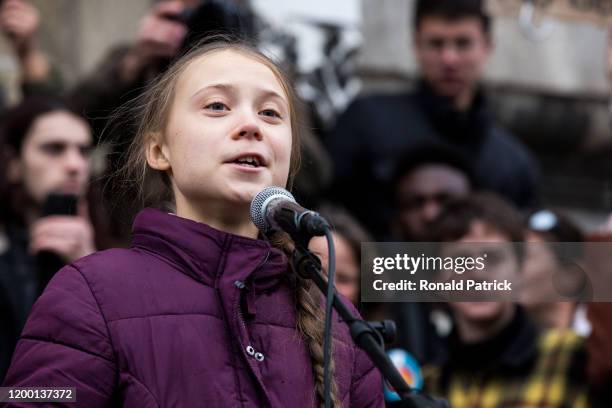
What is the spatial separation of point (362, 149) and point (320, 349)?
9.88 ft

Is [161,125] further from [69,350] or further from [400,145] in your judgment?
[400,145]

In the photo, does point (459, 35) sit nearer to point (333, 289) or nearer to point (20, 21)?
point (20, 21)

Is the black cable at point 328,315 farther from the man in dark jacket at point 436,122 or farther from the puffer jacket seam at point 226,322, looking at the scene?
the man in dark jacket at point 436,122

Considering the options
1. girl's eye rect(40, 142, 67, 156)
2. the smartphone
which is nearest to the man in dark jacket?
girl's eye rect(40, 142, 67, 156)

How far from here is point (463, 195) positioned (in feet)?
16.1

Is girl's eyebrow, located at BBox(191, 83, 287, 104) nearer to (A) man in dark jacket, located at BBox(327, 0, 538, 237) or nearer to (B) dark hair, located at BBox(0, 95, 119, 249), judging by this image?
(B) dark hair, located at BBox(0, 95, 119, 249)

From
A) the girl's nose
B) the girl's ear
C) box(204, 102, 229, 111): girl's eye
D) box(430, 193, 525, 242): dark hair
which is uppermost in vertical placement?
box(430, 193, 525, 242): dark hair

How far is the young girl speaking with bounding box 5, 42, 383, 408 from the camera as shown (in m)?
2.31

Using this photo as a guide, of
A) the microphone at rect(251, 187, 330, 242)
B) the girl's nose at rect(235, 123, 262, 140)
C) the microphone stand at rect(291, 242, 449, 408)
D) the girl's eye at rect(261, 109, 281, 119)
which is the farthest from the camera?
the girl's eye at rect(261, 109, 281, 119)

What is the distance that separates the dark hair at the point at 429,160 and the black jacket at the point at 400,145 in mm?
48

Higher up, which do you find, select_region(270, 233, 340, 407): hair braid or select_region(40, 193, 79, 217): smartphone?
select_region(40, 193, 79, 217): smartphone

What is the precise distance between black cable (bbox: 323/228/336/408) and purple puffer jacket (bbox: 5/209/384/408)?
12cm

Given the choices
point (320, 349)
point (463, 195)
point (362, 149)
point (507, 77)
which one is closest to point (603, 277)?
point (463, 195)

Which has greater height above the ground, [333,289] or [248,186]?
[248,186]
